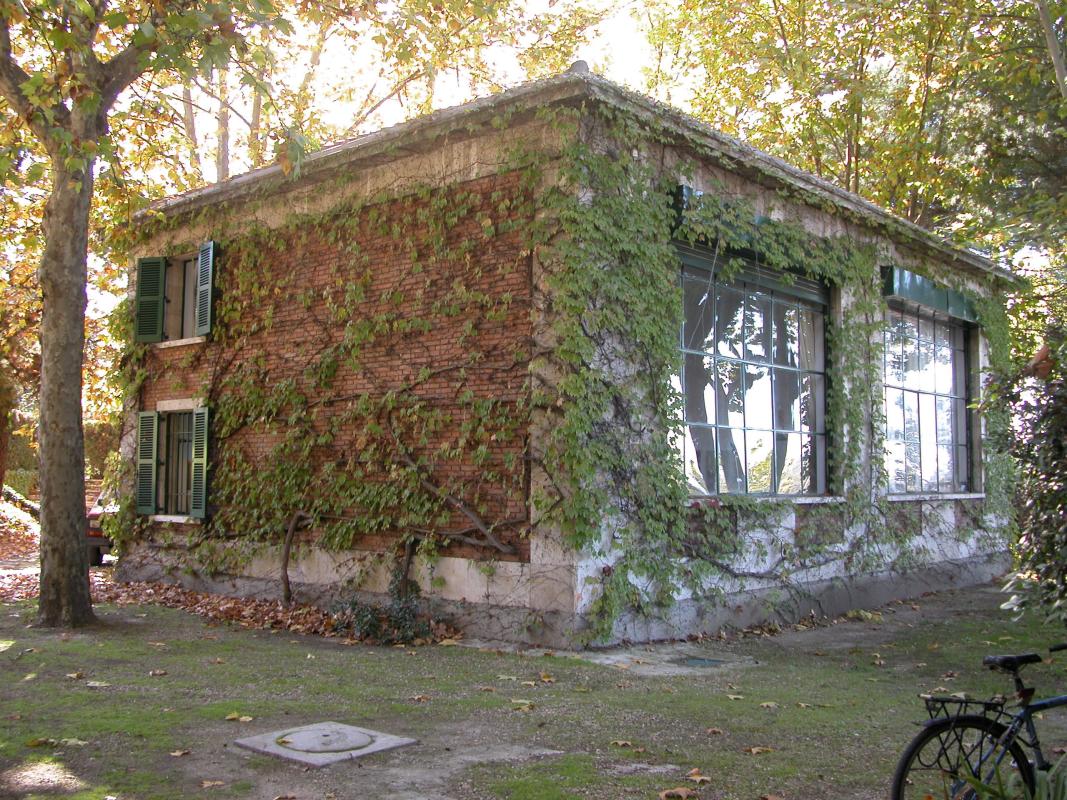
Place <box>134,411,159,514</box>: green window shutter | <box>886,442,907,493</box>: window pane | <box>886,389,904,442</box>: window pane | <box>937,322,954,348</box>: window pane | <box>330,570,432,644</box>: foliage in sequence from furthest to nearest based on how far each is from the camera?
<box>937,322,954,348</box>: window pane → <box>886,389,904,442</box>: window pane → <box>886,442,907,493</box>: window pane → <box>134,411,159,514</box>: green window shutter → <box>330,570,432,644</box>: foliage

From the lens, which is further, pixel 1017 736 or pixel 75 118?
pixel 75 118

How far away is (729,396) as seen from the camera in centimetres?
1200

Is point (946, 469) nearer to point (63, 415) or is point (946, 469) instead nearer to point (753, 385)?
point (753, 385)

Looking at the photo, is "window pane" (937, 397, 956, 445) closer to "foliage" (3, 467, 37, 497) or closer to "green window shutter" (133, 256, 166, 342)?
"green window shutter" (133, 256, 166, 342)

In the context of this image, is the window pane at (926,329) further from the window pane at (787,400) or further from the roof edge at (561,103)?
the window pane at (787,400)

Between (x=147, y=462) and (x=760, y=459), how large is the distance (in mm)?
8732

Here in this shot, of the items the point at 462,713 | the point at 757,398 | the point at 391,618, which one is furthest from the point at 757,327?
the point at 462,713

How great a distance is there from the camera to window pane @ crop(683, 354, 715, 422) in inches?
447

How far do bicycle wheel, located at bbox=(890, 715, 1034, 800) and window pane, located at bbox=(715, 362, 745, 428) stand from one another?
770 cm

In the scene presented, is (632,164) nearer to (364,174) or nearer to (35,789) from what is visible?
(364,174)

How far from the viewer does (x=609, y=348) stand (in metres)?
10.0

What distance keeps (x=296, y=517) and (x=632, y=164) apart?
5.76m

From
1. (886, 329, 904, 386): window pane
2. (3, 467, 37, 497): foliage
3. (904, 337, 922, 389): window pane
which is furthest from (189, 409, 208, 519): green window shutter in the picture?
(3, 467, 37, 497): foliage

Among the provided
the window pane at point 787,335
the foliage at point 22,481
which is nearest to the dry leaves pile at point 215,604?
the window pane at point 787,335
